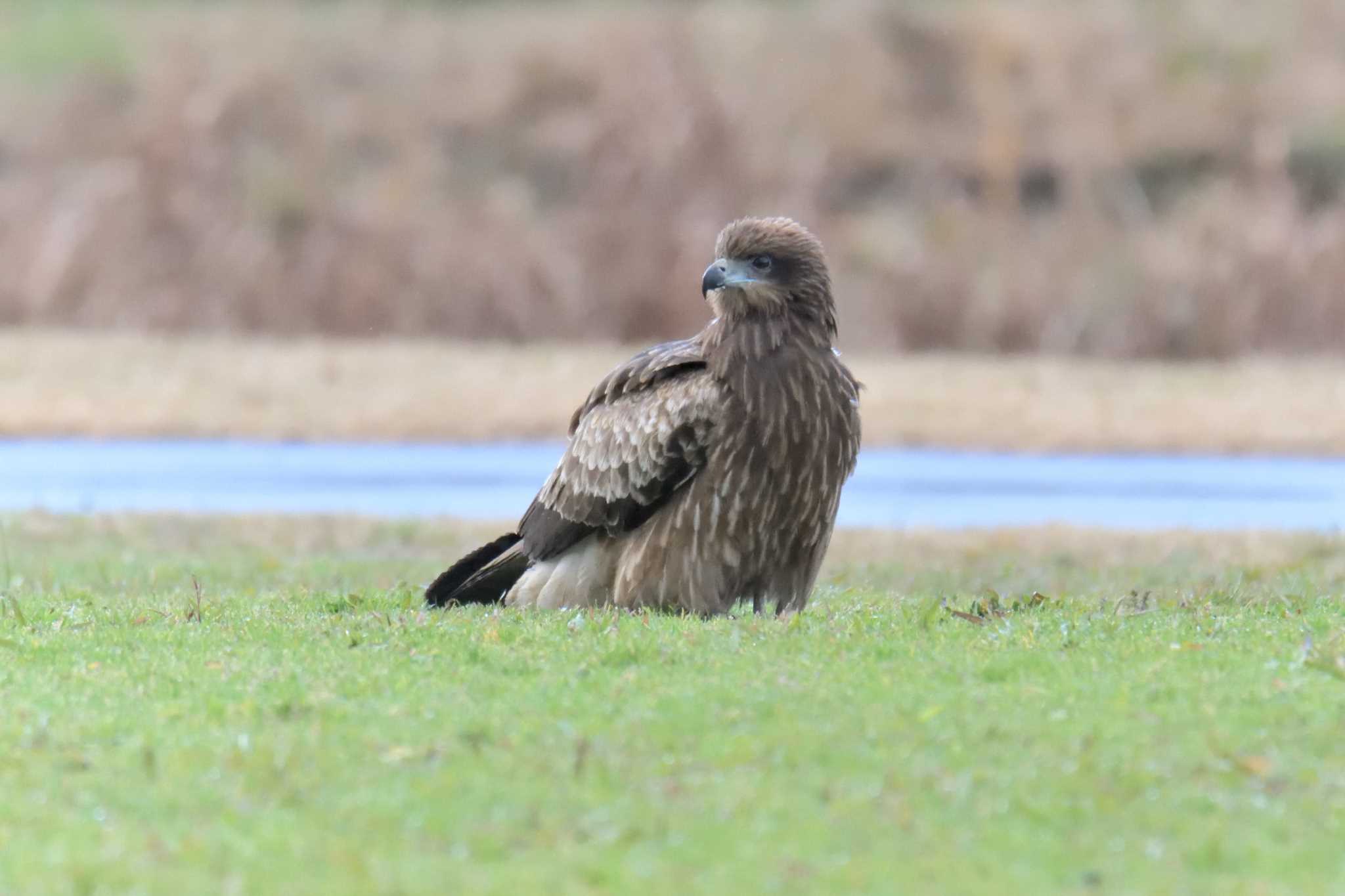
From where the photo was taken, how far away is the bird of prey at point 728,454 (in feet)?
28.0

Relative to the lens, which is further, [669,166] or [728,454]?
[669,166]

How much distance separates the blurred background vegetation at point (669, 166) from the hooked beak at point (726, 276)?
15.9 metres

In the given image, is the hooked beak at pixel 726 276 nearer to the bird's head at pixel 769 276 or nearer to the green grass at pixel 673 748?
the bird's head at pixel 769 276

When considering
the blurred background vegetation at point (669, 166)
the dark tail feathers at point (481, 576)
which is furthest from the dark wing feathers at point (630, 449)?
the blurred background vegetation at point (669, 166)

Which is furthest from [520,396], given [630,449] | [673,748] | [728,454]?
[673,748]

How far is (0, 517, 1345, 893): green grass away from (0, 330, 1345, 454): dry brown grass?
10211 mm

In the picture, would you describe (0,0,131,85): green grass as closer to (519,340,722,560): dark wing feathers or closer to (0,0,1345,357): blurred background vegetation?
(0,0,1345,357): blurred background vegetation

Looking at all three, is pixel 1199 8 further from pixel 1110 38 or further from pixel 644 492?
pixel 644 492

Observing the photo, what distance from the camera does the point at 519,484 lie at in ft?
57.0

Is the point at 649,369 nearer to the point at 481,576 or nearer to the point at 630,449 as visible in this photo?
the point at 630,449

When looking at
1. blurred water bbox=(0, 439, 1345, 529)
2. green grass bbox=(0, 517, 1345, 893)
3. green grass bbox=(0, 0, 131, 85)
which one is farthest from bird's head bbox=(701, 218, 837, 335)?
green grass bbox=(0, 0, 131, 85)

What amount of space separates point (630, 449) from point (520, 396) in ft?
39.4

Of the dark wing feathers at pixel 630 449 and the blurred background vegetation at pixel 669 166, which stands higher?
the blurred background vegetation at pixel 669 166

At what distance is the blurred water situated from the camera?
51.6 feet
